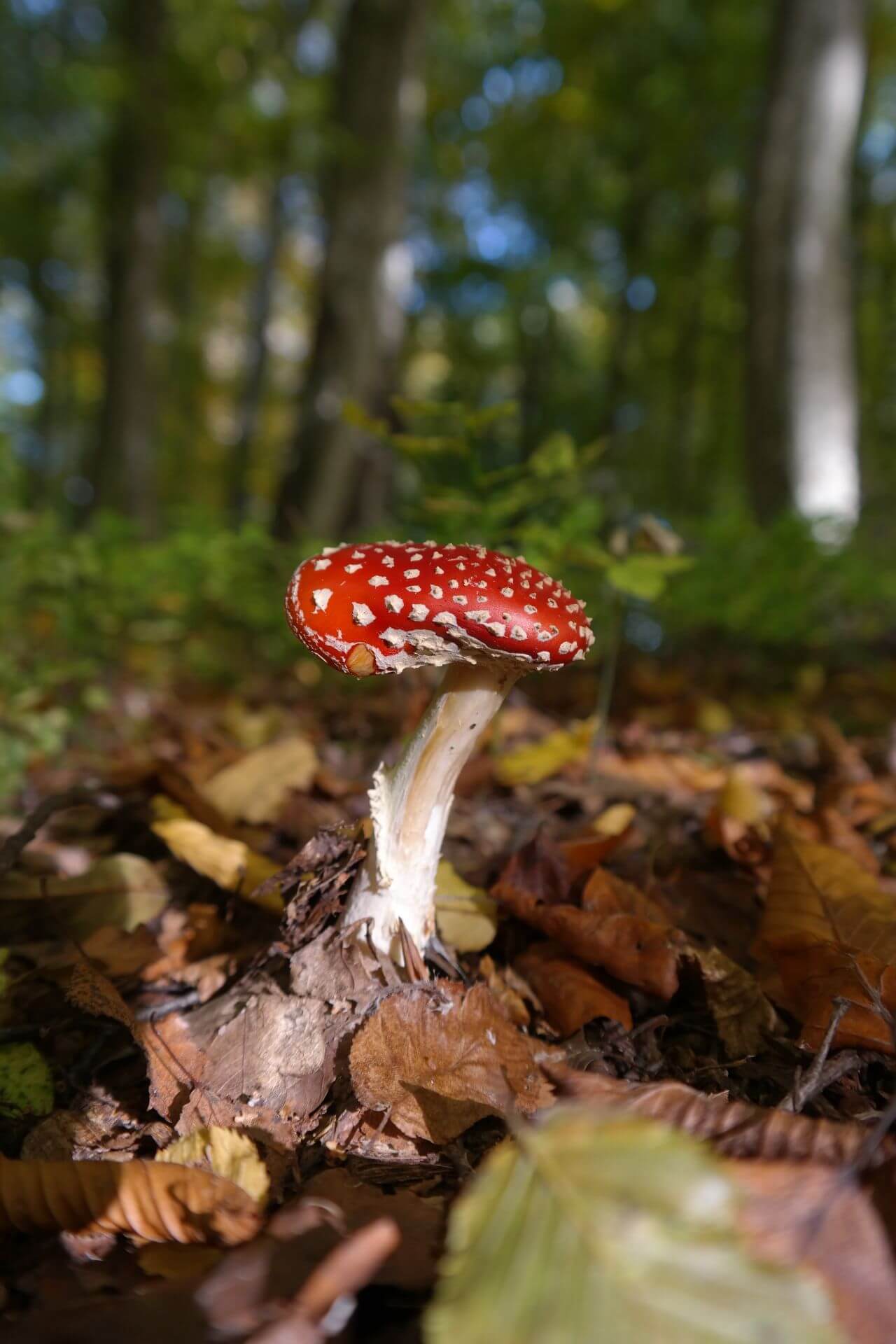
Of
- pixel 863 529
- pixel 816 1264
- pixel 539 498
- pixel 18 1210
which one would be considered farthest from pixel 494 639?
pixel 863 529

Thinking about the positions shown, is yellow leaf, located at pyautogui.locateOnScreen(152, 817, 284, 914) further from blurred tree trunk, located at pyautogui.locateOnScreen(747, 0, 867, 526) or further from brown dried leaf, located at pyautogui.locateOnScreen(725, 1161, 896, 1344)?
blurred tree trunk, located at pyautogui.locateOnScreen(747, 0, 867, 526)

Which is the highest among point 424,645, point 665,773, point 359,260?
point 359,260

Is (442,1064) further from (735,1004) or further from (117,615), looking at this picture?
(117,615)

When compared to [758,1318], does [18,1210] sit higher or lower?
lower

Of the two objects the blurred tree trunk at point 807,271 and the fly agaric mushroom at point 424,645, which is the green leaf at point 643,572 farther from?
the blurred tree trunk at point 807,271

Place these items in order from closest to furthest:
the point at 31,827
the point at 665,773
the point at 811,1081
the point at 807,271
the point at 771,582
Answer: the point at 811,1081 → the point at 31,827 → the point at 665,773 → the point at 771,582 → the point at 807,271

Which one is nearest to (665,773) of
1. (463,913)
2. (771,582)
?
(771,582)

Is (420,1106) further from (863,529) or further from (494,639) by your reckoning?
(863,529)
